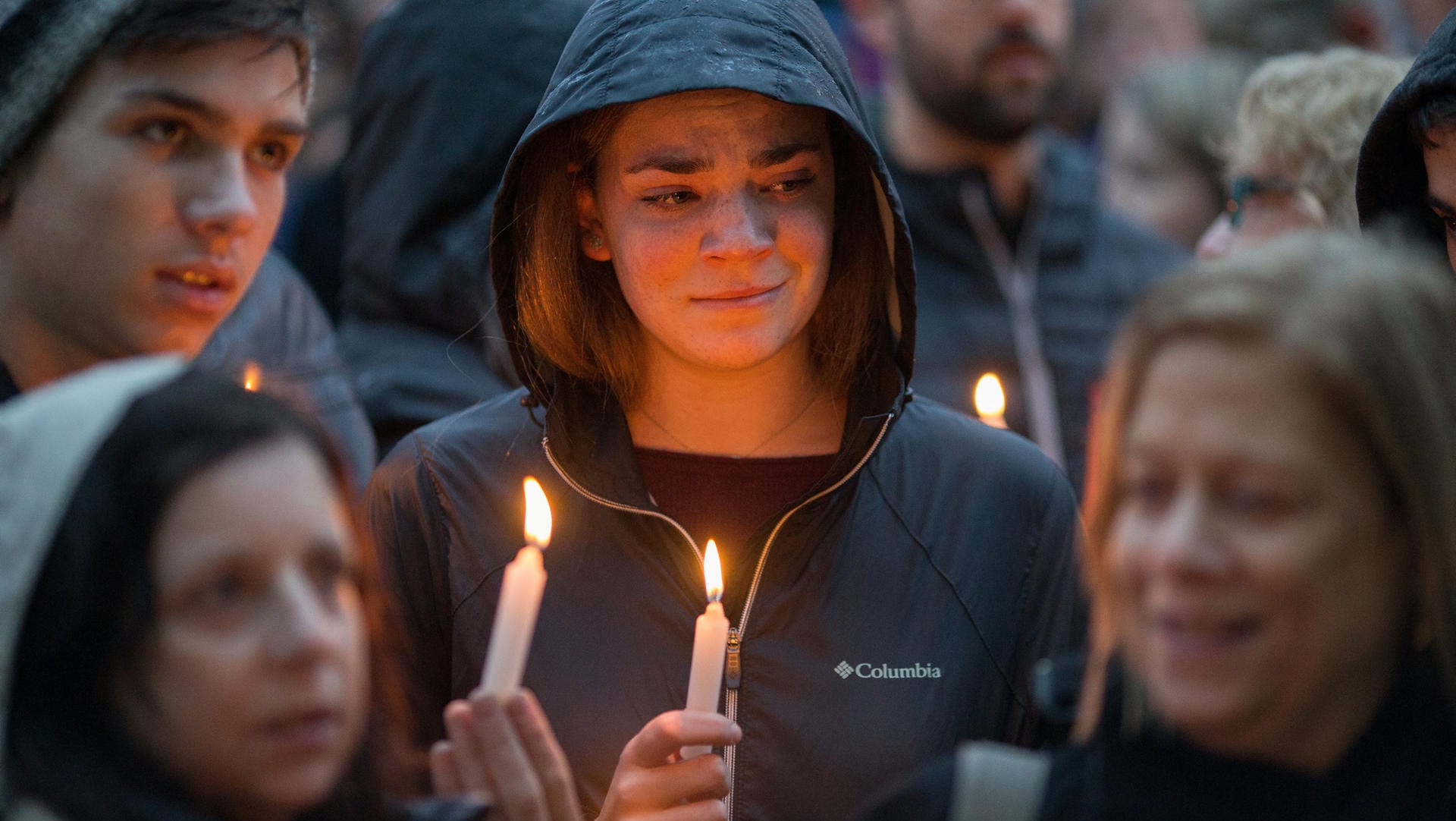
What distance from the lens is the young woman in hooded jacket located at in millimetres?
1763

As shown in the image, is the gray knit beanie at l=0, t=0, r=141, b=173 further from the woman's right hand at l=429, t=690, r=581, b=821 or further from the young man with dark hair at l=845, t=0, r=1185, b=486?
the young man with dark hair at l=845, t=0, r=1185, b=486

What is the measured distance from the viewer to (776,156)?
2.91 m

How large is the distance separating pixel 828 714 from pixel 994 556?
1.40 ft

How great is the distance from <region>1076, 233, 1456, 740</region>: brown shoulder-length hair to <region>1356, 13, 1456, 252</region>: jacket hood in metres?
1.27

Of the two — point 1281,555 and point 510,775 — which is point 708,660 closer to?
point 510,775

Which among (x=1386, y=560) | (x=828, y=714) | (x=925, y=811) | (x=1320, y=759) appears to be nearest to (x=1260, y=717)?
(x=1320, y=759)

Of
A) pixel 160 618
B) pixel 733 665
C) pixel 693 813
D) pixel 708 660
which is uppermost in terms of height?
pixel 160 618

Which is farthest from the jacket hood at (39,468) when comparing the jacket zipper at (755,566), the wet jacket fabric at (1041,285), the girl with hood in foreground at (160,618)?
the wet jacket fabric at (1041,285)

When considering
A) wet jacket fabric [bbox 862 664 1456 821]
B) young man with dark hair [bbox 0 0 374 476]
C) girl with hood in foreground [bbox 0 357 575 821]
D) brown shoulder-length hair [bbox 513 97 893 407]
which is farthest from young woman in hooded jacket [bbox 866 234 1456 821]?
young man with dark hair [bbox 0 0 374 476]

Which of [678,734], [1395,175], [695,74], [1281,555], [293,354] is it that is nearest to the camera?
[1281,555]

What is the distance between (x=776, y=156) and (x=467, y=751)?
1320 mm

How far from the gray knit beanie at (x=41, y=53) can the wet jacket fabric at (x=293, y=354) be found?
76 centimetres

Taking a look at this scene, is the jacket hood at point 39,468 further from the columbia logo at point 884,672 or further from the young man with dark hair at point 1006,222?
the young man with dark hair at point 1006,222

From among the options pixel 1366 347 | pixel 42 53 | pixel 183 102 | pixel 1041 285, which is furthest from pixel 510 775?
pixel 1041 285
